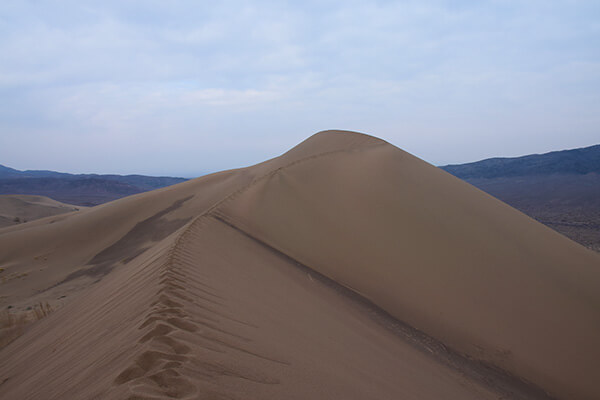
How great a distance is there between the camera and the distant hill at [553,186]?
76.6ft

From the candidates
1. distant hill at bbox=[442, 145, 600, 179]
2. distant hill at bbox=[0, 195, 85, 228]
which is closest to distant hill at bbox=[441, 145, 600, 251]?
distant hill at bbox=[442, 145, 600, 179]

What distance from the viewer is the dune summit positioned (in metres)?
2.02

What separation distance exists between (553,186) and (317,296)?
5283 cm

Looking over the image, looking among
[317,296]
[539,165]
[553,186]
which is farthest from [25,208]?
[539,165]

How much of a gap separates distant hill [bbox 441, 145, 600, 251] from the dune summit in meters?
12.8

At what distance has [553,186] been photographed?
45.2 m

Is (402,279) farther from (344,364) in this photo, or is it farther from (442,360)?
(344,364)

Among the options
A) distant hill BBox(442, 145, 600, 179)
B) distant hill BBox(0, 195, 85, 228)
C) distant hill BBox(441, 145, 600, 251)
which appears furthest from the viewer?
distant hill BBox(442, 145, 600, 179)

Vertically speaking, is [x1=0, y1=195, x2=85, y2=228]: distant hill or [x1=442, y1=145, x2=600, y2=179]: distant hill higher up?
[x1=442, y1=145, x2=600, y2=179]: distant hill

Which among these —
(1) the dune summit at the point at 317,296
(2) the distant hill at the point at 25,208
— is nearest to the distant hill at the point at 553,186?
(1) the dune summit at the point at 317,296

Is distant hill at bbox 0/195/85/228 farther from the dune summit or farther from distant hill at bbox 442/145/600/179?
distant hill at bbox 442/145/600/179

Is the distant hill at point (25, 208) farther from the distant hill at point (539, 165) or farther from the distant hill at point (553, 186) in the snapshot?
the distant hill at point (539, 165)

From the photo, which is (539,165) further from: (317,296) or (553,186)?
(317,296)

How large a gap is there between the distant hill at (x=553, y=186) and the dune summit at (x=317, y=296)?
1280 cm
